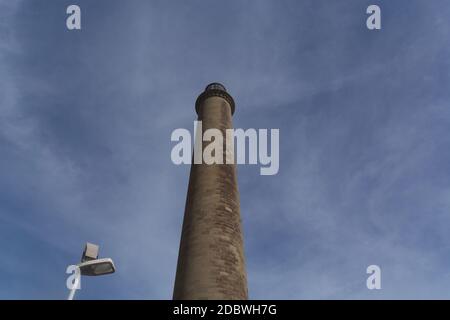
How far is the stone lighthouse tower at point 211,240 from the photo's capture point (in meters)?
11.3

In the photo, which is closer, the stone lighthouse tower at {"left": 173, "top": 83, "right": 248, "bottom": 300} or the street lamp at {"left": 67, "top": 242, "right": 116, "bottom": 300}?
the street lamp at {"left": 67, "top": 242, "right": 116, "bottom": 300}

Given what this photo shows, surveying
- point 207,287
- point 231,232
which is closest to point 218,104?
point 231,232

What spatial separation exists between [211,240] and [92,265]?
4.68 m

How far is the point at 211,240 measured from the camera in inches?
485

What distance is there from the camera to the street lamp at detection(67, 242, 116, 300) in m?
8.35

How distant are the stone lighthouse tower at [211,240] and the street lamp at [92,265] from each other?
11.2ft

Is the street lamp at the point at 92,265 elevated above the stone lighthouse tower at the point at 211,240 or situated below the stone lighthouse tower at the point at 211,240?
below

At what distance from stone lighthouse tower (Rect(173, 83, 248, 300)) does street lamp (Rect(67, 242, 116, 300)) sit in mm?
3403

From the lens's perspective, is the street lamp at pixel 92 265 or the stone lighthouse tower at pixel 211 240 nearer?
the street lamp at pixel 92 265

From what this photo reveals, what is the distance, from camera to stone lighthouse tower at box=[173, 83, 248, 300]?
1129cm

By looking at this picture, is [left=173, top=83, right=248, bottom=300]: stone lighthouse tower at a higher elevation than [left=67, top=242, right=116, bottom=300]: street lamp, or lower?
higher
